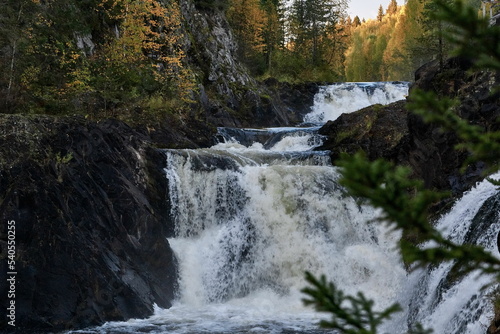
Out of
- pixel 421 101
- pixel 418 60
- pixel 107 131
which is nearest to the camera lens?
pixel 421 101

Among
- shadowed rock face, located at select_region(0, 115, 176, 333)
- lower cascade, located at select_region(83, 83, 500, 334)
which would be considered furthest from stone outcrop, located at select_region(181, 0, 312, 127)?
shadowed rock face, located at select_region(0, 115, 176, 333)

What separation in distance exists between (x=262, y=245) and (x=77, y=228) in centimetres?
545

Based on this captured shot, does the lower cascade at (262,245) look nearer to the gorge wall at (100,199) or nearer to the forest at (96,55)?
Result: the gorge wall at (100,199)

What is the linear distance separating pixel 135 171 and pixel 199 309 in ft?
14.4

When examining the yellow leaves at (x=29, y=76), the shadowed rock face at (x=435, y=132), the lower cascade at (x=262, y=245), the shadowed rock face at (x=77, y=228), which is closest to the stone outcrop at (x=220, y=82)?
the shadowed rock face at (x=435, y=132)

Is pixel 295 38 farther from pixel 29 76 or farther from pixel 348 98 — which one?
pixel 29 76

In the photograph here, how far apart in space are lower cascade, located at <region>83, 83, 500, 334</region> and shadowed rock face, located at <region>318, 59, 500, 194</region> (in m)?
2.13

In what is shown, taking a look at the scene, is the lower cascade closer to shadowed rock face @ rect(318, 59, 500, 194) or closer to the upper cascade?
shadowed rock face @ rect(318, 59, 500, 194)

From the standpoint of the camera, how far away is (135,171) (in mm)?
13328

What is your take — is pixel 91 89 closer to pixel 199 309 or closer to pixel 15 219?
pixel 15 219

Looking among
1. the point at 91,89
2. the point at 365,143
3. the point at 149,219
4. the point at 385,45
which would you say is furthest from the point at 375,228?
the point at 385,45

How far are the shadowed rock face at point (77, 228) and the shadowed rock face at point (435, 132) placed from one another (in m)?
8.25

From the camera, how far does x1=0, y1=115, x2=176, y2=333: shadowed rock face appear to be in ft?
30.9

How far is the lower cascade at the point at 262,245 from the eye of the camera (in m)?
10.5
